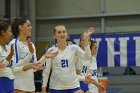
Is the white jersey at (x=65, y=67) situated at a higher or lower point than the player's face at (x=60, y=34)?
lower

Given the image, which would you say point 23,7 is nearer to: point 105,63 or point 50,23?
point 50,23

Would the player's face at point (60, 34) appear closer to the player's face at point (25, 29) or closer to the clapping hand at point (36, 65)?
the player's face at point (25, 29)

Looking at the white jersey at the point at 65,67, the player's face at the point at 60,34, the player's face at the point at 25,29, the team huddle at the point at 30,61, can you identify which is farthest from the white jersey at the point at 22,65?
the player's face at the point at 60,34

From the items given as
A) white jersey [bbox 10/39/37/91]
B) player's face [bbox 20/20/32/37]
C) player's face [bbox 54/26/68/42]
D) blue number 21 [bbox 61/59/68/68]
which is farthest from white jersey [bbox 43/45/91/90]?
player's face [bbox 20/20/32/37]

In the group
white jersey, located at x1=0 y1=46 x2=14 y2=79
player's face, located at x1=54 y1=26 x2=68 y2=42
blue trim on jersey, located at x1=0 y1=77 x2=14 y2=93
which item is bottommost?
blue trim on jersey, located at x1=0 y1=77 x2=14 y2=93

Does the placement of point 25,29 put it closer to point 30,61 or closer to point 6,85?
point 30,61

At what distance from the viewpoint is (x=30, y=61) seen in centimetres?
420

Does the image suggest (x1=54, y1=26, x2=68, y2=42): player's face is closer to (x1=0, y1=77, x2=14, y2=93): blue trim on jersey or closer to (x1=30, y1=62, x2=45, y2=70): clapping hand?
(x1=30, y1=62, x2=45, y2=70): clapping hand

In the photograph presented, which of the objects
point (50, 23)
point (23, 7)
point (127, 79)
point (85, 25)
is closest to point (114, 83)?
point (127, 79)

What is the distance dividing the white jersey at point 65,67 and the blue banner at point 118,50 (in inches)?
266

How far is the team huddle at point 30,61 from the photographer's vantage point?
159 inches

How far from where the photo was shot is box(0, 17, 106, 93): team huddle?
4.05 metres

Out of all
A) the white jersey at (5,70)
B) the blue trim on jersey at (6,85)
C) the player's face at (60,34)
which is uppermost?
the player's face at (60,34)

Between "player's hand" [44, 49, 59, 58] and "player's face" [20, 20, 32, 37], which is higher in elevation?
"player's face" [20, 20, 32, 37]
